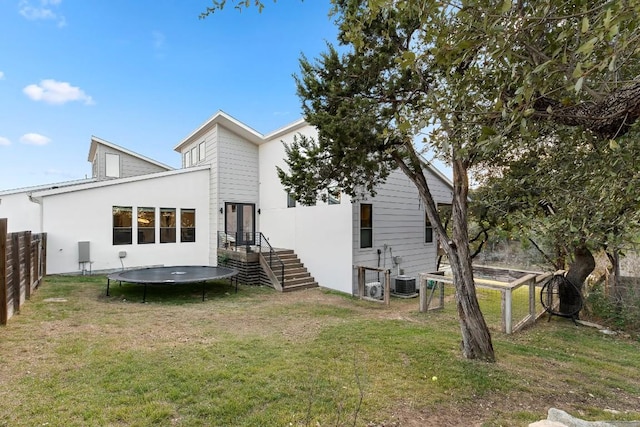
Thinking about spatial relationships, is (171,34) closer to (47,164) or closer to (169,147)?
(169,147)

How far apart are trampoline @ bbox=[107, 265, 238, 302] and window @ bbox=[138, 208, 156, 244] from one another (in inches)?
70.7

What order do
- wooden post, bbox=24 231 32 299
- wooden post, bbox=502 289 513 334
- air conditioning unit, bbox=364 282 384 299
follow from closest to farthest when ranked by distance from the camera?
wooden post, bbox=502 289 513 334, wooden post, bbox=24 231 32 299, air conditioning unit, bbox=364 282 384 299

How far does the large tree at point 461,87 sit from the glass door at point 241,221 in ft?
21.6

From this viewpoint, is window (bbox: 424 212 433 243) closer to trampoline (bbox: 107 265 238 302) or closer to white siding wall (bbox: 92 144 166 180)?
trampoline (bbox: 107 265 238 302)

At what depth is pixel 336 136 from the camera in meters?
5.85

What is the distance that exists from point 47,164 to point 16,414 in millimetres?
23977

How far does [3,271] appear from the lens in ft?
17.2

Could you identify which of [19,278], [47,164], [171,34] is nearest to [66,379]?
[19,278]

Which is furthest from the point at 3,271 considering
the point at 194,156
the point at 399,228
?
the point at 194,156

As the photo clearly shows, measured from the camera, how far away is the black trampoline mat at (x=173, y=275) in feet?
29.8

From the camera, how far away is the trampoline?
893 cm

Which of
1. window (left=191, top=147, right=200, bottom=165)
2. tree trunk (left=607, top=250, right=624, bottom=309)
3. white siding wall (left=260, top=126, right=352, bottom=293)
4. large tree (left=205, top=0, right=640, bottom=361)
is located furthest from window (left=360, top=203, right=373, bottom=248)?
window (left=191, top=147, right=200, bottom=165)

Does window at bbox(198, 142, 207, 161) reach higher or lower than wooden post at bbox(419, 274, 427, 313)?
higher

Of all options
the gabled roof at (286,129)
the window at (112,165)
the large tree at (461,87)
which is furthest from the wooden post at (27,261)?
the window at (112,165)
